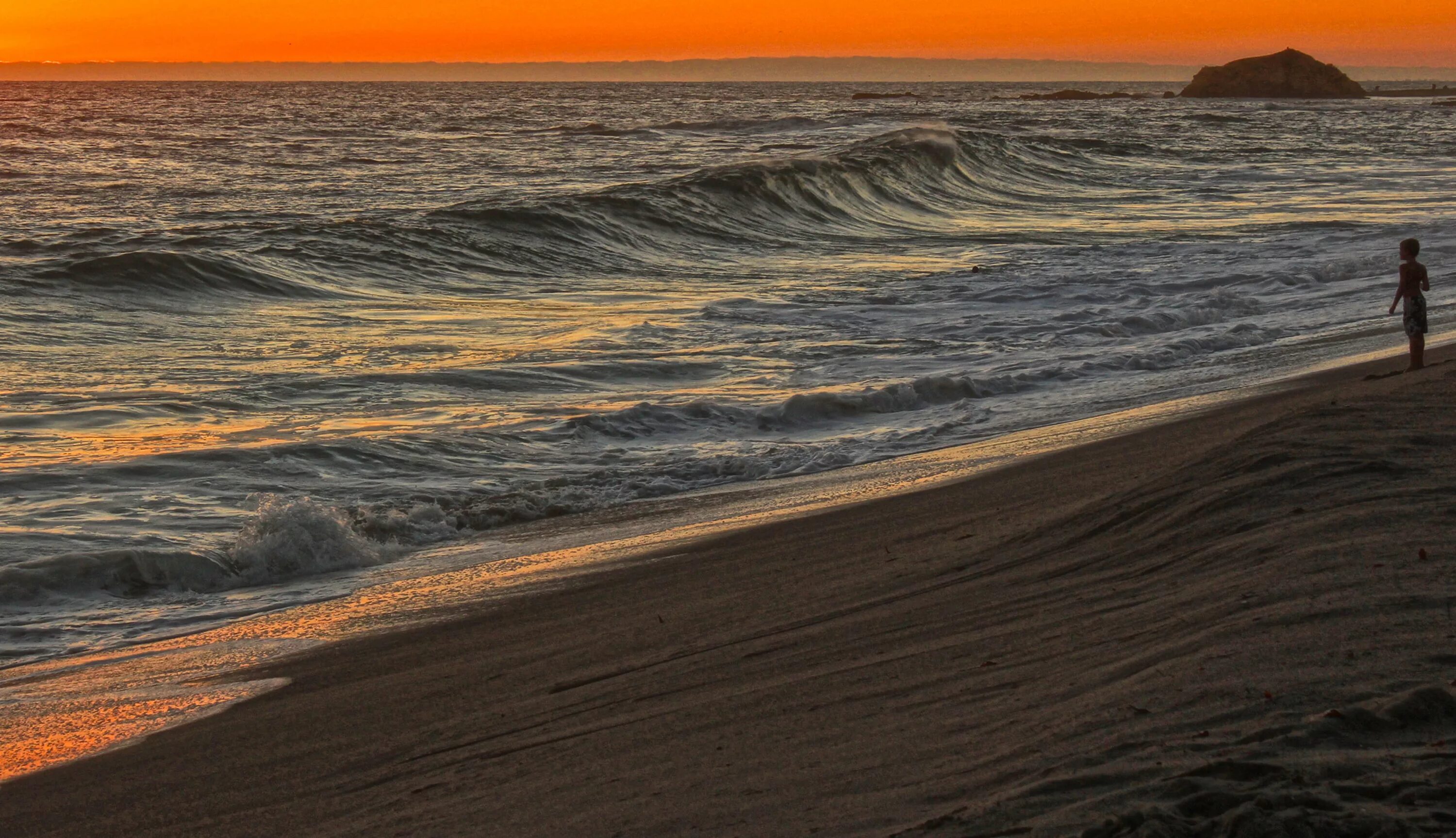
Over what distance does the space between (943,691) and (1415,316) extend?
6.34m

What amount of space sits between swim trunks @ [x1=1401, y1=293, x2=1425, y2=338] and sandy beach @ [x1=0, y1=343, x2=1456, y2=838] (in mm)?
3101

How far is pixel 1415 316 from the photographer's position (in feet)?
26.6

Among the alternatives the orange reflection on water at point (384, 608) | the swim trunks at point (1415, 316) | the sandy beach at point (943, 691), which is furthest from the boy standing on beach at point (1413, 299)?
the sandy beach at point (943, 691)

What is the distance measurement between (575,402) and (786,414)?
62.5 inches

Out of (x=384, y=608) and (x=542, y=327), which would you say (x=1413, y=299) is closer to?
(x=384, y=608)

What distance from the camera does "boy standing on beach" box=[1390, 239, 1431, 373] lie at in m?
8.02

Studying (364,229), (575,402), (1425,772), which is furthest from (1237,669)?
(364,229)

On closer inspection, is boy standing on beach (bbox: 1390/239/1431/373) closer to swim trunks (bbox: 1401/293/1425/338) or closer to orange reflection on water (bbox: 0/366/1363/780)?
swim trunks (bbox: 1401/293/1425/338)

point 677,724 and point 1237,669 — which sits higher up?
point 1237,669

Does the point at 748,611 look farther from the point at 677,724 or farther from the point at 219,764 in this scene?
the point at 219,764

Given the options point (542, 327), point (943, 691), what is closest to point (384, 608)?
point (943, 691)

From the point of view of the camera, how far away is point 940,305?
46.0 ft

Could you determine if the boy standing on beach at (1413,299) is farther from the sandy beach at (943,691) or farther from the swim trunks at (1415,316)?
the sandy beach at (943,691)

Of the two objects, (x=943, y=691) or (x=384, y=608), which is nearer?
(x=943, y=691)
